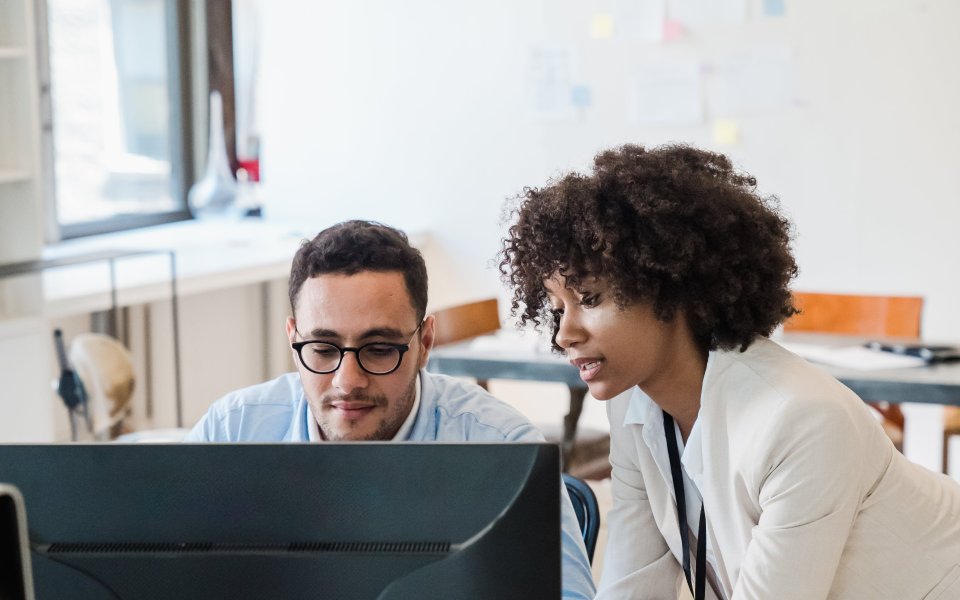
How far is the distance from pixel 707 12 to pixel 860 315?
132cm

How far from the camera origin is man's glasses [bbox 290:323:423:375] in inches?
55.1

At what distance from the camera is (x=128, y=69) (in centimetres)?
477

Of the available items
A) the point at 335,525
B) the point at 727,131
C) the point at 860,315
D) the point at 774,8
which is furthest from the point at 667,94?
the point at 335,525

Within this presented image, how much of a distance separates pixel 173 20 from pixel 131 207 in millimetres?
827

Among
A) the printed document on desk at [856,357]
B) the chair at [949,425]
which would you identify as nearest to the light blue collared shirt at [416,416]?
the printed document on desk at [856,357]

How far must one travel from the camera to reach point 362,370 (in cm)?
140

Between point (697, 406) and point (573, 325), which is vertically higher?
point (573, 325)

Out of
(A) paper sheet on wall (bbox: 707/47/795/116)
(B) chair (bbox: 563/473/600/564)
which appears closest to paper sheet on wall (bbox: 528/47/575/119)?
(A) paper sheet on wall (bbox: 707/47/795/116)

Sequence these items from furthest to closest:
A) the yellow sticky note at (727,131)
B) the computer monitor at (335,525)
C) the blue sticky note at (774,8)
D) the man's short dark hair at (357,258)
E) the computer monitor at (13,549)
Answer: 1. the yellow sticky note at (727,131)
2. the blue sticky note at (774,8)
3. the man's short dark hair at (357,258)
4. the computer monitor at (335,525)
5. the computer monitor at (13,549)

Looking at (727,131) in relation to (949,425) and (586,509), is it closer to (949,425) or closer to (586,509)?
(949,425)

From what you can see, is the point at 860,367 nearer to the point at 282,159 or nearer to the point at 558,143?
the point at 558,143

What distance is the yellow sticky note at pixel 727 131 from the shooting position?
4.24 m

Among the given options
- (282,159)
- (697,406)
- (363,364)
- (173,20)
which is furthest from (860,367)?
(173,20)

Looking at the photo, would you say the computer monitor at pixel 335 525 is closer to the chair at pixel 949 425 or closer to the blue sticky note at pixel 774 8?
the chair at pixel 949 425
